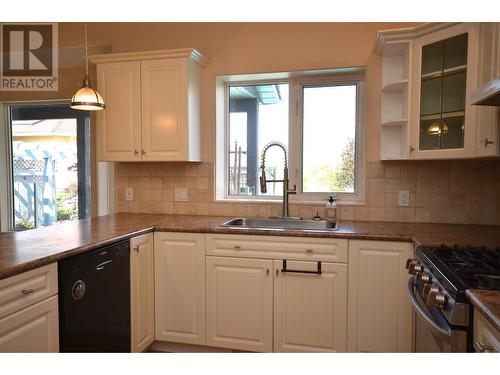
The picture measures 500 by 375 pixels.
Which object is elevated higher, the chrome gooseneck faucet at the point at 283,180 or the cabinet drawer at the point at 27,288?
the chrome gooseneck faucet at the point at 283,180

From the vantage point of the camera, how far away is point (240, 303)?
87.2 inches

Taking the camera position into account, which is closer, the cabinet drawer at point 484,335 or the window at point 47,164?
the cabinet drawer at point 484,335

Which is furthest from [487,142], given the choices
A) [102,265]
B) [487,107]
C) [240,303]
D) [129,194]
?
[129,194]

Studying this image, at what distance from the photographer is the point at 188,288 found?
2.29m

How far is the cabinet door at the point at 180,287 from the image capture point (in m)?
2.27

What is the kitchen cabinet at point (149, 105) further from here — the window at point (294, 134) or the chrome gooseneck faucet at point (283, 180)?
the chrome gooseneck faucet at point (283, 180)

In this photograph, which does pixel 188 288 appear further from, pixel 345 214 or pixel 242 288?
pixel 345 214

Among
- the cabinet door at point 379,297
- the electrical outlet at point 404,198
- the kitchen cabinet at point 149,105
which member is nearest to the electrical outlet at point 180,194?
the kitchen cabinet at point 149,105

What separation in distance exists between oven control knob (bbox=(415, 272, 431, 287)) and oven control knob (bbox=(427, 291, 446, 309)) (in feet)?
0.40

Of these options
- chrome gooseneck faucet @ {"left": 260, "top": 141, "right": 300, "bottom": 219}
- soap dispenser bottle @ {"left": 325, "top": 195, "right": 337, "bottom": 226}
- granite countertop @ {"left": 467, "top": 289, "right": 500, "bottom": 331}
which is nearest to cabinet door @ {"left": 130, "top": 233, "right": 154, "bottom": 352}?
chrome gooseneck faucet @ {"left": 260, "top": 141, "right": 300, "bottom": 219}

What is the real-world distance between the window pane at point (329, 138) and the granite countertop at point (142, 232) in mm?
440

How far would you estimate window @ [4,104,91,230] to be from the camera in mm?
3479

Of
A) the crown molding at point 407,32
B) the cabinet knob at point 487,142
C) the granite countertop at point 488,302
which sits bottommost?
the granite countertop at point 488,302
